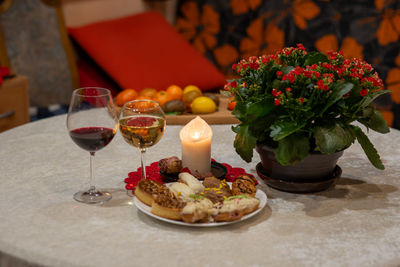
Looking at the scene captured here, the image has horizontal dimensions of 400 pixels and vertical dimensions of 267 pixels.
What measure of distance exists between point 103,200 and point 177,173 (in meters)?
0.20

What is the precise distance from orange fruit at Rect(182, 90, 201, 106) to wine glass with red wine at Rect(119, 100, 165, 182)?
833mm

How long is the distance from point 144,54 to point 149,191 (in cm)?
181

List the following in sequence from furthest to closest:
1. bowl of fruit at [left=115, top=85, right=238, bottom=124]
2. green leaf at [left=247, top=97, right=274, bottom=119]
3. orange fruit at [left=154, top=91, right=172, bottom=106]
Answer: orange fruit at [left=154, top=91, right=172, bottom=106]
bowl of fruit at [left=115, top=85, right=238, bottom=124]
green leaf at [left=247, top=97, right=274, bottom=119]

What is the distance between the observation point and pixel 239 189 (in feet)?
3.81

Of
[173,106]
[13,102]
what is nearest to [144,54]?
[13,102]

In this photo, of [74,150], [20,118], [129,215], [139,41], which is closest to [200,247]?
[129,215]

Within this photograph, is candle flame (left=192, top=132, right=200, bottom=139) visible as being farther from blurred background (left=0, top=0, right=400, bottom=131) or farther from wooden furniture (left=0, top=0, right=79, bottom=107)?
wooden furniture (left=0, top=0, right=79, bottom=107)

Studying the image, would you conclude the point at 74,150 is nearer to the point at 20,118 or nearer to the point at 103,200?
the point at 103,200

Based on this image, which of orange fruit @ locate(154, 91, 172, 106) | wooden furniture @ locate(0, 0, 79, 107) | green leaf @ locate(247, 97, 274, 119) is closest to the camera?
green leaf @ locate(247, 97, 274, 119)

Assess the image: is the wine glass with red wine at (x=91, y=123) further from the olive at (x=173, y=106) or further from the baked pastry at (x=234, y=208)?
the olive at (x=173, y=106)

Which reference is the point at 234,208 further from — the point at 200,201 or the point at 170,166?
the point at 170,166

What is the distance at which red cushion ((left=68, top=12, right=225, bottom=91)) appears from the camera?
9.00ft

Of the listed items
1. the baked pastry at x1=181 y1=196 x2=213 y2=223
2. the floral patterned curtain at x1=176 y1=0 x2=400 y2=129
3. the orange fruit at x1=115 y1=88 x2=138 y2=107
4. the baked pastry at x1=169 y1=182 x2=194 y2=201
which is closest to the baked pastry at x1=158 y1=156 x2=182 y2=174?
the baked pastry at x1=169 y1=182 x2=194 y2=201

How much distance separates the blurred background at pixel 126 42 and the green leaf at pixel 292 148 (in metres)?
1.68
